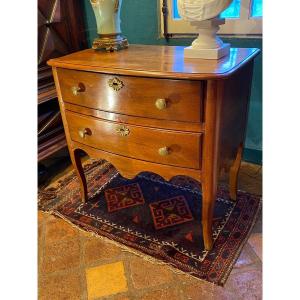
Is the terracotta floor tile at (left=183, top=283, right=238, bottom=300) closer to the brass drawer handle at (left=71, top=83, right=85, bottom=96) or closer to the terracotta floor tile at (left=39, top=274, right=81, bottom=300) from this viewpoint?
the terracotta floor tile at (left=39, top=274, right=81, bottom=300)

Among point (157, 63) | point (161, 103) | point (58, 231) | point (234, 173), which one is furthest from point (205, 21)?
→ point (58, 231)

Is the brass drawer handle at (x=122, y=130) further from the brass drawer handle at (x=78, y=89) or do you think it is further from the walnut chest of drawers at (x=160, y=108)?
the brass drawer handle at (x=78, y=89)

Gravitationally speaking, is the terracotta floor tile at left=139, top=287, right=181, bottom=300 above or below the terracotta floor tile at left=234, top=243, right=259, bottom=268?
below

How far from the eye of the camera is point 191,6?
106 cm

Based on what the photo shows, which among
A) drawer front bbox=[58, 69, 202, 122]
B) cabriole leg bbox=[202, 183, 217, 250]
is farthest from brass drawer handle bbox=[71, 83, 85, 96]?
cabriole leg bbox=[202, 183, 217, 250]

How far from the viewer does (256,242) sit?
52.8 inches

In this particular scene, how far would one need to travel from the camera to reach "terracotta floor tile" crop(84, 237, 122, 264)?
4.37 feet

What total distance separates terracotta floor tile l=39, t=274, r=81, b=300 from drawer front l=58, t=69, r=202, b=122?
2.33ft

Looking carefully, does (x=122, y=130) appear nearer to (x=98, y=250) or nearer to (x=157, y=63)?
(x=157, y=63)

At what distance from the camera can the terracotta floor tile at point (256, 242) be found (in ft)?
4.26

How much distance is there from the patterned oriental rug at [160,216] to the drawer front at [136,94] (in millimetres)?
615

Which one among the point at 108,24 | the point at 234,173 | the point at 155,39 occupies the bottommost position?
the point at 234,173

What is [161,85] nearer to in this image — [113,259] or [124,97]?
[124,97]

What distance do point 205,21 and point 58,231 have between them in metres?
1.16
